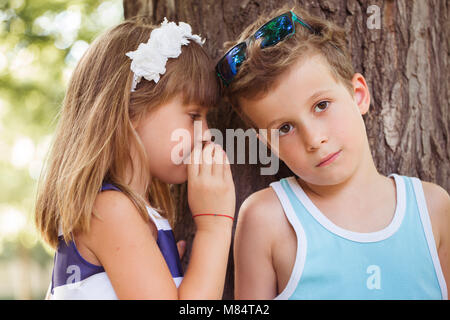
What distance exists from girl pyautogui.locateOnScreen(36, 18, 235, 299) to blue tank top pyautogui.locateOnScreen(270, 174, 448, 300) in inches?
15.0

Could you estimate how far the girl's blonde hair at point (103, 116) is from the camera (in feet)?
6.25

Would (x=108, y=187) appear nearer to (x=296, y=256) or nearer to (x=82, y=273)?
(x=82, y=273)

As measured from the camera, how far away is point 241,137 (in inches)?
96.2

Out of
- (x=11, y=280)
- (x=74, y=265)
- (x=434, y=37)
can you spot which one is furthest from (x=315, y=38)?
(x=11, y=280)

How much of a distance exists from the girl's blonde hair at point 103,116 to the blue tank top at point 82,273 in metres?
0.09

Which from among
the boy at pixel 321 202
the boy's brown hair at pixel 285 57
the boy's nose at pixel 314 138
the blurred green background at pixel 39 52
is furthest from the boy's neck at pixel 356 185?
the blurred green background at pixel 39 52

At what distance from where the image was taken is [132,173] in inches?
82.5

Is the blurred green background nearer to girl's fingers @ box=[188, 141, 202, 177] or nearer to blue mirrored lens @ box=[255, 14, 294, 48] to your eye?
girl's fingers @ box=[188, 141, 202, 177]

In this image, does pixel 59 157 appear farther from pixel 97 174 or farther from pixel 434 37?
pixel 434 37

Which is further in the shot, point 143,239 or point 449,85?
point 449,85
